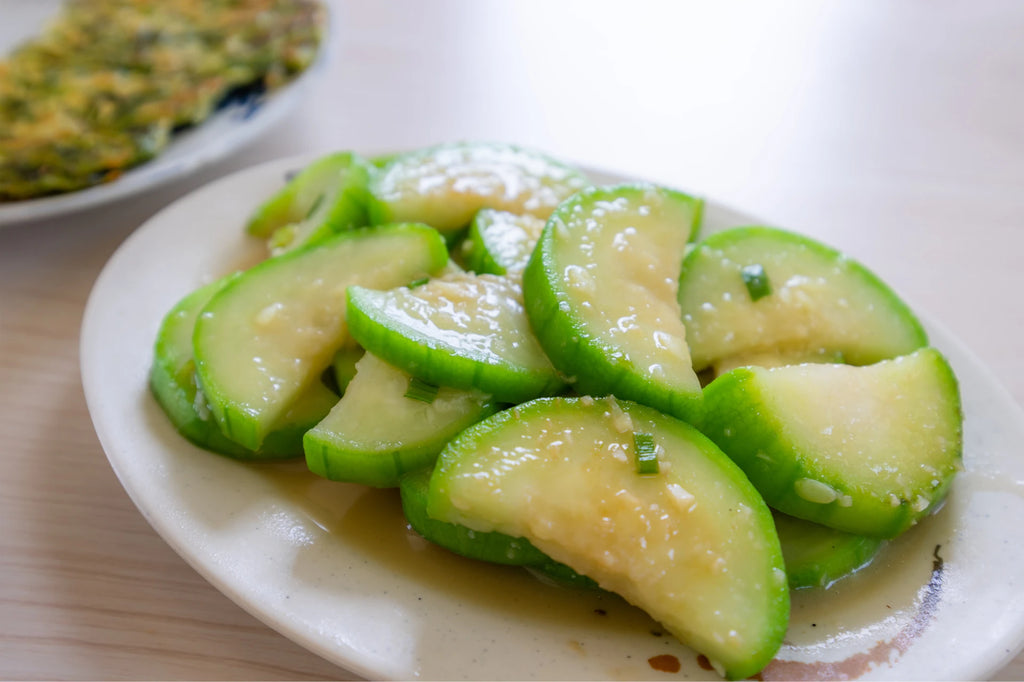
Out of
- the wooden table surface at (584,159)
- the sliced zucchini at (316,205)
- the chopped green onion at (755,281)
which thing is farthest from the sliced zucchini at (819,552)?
the sliced zucchini at (316,205)

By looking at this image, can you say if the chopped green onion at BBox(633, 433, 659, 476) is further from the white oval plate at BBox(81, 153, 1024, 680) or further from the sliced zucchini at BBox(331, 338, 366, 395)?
the sliced zucchini at BBox(331, 338, 366, 395)

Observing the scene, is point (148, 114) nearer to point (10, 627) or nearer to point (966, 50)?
point (10, 627)

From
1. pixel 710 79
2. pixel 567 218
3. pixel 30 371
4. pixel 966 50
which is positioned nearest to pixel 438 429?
pixel 567 218

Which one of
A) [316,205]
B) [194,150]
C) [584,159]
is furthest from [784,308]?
[194,150]

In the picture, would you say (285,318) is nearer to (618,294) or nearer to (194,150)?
(618,294)

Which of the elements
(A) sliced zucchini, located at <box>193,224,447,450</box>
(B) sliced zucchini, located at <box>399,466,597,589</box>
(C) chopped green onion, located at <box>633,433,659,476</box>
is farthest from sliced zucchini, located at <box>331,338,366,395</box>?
(C) chopped green onion, located at <box>633,433,659,476</box>

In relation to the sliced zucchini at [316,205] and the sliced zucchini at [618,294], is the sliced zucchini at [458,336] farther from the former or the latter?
the sliced zucchini at [316,205]
